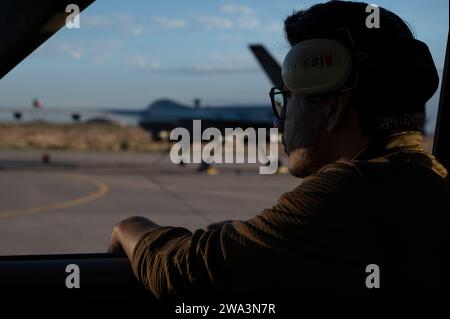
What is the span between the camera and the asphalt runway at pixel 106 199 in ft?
22.3

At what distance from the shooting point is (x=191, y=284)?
1.31 meters

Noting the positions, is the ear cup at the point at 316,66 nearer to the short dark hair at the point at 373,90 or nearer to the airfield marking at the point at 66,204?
the short dark hair at the point at 373,90

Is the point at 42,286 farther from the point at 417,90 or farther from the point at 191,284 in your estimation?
the point at 417,90

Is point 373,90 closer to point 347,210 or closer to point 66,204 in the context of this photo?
point 347,210

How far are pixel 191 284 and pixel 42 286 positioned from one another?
742 mm

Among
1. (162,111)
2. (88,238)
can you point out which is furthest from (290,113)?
(162,111)

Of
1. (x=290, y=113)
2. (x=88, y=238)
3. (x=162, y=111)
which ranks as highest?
(x=162, y=111)

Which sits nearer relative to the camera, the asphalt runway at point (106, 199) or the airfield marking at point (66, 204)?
the asphalt runway at point (106, 199)

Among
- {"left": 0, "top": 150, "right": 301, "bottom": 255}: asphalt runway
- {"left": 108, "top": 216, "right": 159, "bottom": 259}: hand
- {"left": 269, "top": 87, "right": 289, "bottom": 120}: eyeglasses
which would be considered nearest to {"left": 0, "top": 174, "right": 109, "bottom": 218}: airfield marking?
{"left": 0, "top": 150, "right": 301, "bottom": 255}: asphalt runway

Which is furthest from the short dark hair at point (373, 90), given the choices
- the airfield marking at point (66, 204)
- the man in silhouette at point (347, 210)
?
the airfield marking at point (66, 204)

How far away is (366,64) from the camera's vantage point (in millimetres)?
1310

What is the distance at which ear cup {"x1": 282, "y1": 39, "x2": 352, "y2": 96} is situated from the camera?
1311 mm

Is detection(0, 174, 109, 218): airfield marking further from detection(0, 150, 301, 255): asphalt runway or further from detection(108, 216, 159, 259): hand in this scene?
detection(108, 216, 159, 259): hand

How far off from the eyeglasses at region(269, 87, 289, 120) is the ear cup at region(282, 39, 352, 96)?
87 mm
